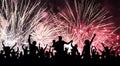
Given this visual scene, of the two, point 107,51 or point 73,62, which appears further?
point 107,51

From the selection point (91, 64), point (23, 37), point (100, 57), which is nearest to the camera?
point (91, 64)

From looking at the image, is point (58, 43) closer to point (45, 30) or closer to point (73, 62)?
point (73, 62)

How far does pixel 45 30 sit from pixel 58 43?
52.8ft

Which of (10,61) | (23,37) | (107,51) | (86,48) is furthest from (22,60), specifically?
(23,37)

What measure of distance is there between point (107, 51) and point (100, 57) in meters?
0.50

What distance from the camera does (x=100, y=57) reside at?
59.2ft

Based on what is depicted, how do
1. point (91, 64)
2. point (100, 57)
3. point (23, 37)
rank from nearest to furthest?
point (91, 64) → point (100, 57) → point (23, 37)

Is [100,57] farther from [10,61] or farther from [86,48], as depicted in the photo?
[10,61]

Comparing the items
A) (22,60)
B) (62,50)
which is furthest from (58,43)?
(22,60)

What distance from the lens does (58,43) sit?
17.6 metres

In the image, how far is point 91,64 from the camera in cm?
1689

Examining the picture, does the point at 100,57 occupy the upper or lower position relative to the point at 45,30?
lower

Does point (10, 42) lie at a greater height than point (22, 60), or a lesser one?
greater

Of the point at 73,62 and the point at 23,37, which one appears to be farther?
the point at 23,37
